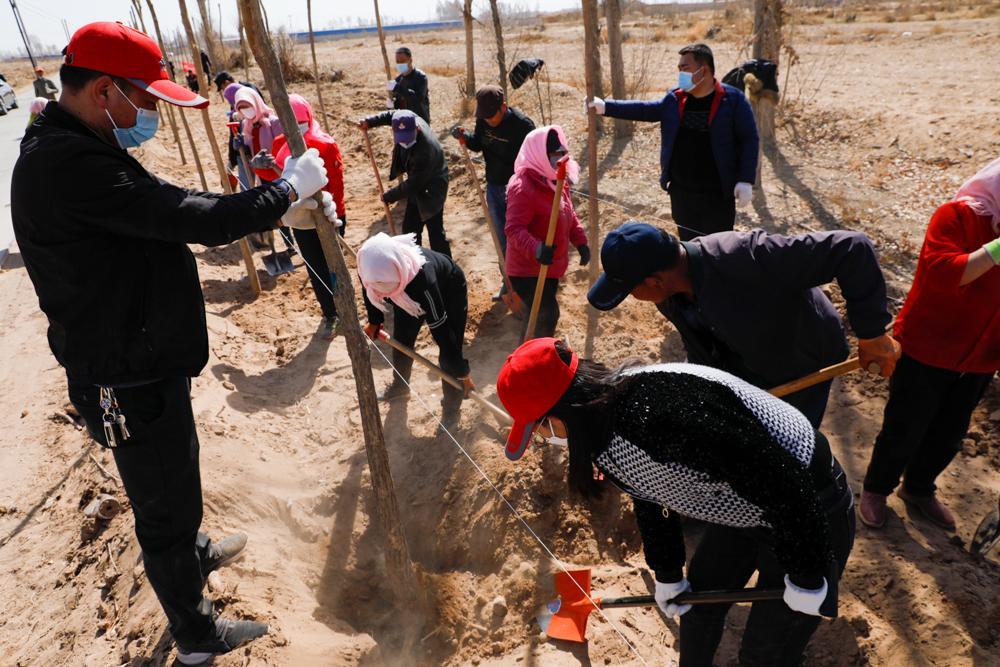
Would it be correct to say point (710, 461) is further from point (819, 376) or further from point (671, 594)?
point (819, 376)

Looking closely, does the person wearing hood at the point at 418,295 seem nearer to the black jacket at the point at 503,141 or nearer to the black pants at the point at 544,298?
the black pants at the point at 544,298

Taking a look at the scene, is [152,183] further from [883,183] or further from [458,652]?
[883,183]

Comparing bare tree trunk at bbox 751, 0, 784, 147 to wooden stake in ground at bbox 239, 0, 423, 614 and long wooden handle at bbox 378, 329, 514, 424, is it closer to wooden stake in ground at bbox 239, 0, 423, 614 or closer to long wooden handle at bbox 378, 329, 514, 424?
long wooden handle at bbox 378, 329, 514, 424

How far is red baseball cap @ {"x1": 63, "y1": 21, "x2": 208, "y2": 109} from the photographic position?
1961mm

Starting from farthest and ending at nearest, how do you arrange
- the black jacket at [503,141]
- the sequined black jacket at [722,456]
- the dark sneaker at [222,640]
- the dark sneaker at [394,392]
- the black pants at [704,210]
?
1. the black jacket at [503,141]
2. the dark sneaker at [394,392]
3. the black pants at [704,210]
4. the dark sneaker at [222,640]
5. the sequined black jacket at [722,456]

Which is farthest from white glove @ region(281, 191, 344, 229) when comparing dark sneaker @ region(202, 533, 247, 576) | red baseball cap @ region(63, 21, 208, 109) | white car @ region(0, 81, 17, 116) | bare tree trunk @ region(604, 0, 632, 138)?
white car @ region(0, 81, 17, 116)

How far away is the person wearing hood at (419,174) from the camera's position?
516 cm

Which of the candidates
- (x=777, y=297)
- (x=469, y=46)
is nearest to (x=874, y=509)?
(x=777, y=297)

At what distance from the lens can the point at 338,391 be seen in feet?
15.8

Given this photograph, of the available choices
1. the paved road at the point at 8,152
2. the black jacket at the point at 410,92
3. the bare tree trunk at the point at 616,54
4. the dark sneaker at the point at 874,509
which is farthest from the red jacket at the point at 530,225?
the black jacket at the point at 410,92

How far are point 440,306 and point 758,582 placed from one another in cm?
233

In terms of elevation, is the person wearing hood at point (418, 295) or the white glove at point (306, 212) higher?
the white glove at point (306, 212)

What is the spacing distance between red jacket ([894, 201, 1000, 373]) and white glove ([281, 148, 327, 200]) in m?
2.30

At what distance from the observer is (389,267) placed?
11.7ft
